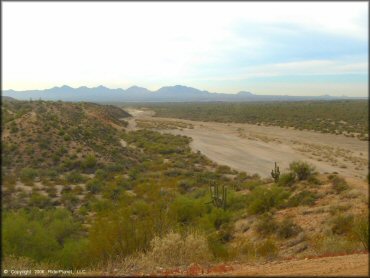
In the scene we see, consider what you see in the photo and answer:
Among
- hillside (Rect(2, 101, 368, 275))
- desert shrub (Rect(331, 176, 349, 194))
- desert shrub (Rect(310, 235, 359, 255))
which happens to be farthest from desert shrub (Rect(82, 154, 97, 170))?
desert shrub (Rect(310, 235, 359, 255))

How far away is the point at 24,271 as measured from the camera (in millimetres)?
8711

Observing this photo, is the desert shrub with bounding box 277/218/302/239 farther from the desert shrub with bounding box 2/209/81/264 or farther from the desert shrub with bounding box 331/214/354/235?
the desert shrub with bounding box 2/209/81/264

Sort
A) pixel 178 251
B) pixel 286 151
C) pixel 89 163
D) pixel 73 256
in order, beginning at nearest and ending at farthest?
pixel 178 251 < pixel 73 256 < pixel 89 163 < pixel 286 151

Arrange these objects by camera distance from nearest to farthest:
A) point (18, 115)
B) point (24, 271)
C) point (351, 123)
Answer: point (24, 271) < point (18, 115) < point (351, 123)

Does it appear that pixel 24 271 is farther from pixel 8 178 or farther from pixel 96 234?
pixel 8 178

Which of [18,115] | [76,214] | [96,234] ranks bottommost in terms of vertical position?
[76,214]

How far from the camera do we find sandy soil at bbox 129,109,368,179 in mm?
36159

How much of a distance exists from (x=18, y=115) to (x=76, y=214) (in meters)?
25.8

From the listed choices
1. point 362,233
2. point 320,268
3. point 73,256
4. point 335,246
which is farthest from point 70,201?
point 320,268

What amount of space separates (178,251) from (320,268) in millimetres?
4012

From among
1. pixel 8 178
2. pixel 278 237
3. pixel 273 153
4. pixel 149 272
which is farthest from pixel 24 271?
pixel 273 153

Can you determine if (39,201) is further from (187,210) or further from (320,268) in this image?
(320,268)

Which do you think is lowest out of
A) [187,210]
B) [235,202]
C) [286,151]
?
[235,202]

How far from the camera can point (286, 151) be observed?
45844mm
